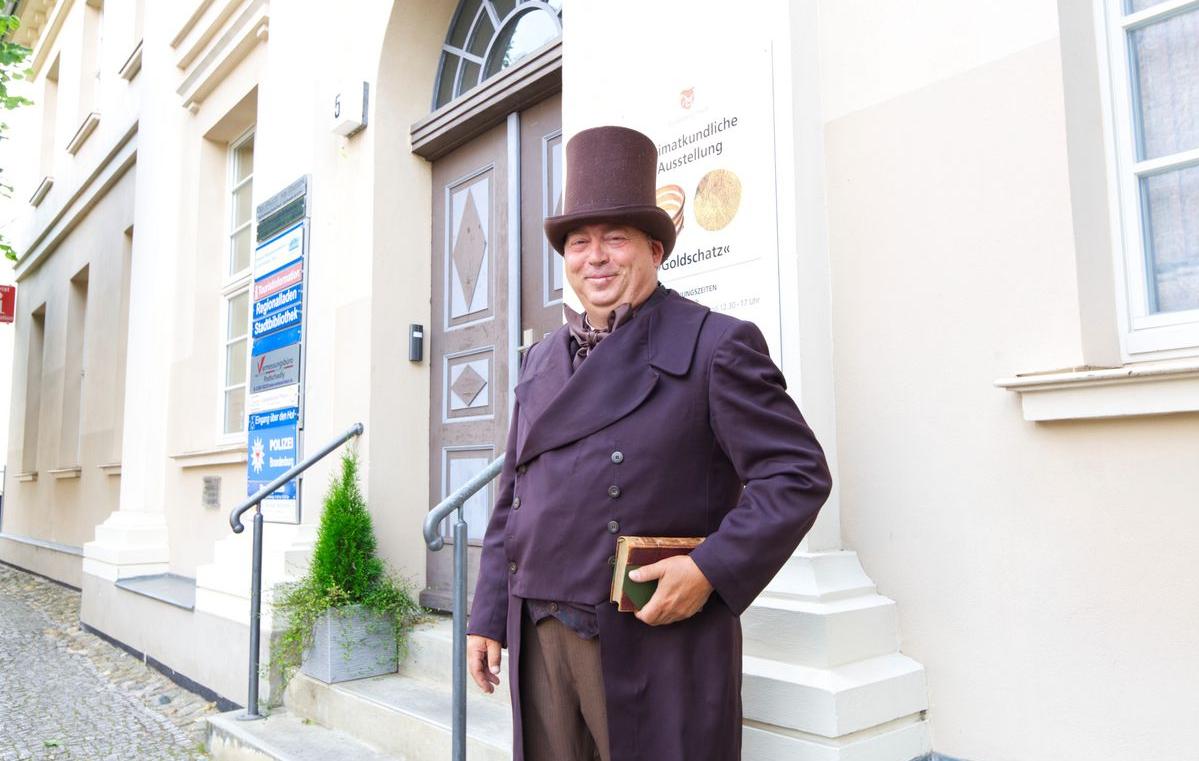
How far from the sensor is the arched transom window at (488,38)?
4309mm

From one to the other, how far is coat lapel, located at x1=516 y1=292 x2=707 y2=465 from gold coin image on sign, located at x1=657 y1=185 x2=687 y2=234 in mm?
1039

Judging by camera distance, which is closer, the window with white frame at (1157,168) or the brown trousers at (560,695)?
the brown trousers at (560,695)

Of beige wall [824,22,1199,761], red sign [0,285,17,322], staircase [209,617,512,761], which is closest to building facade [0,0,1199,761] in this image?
beige wall [824,22,1199,761]

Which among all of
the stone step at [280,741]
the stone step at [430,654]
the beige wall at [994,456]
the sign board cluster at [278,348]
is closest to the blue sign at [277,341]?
the sign board cluster at [278,348]

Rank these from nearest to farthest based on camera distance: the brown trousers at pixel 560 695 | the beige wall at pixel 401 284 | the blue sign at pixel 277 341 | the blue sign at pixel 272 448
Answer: the brown trousers at pixel 560 695 < the beige wall at pixel 401 284 < the blue sign at pixel 272 448 < the blue sign at pixel 277 341

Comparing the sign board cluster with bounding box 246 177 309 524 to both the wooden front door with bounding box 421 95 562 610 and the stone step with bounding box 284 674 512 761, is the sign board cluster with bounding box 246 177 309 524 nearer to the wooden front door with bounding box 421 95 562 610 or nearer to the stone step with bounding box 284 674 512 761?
the wooden front door with bounding box 421 95 562 610

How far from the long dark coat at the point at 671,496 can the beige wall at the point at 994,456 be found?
2.47 ft

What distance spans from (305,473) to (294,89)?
234 cm

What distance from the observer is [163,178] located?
7285 millimetres

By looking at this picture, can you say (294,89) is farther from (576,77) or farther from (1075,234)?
(1075,234)

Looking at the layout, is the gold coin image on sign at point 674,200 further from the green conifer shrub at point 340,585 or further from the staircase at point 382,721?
the green conifer shrub at point 340,585

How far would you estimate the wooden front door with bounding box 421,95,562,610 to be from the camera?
4.17m

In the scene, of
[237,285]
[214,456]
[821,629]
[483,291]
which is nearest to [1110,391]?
[821,629]

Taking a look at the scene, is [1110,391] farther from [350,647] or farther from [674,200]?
[350,647]
